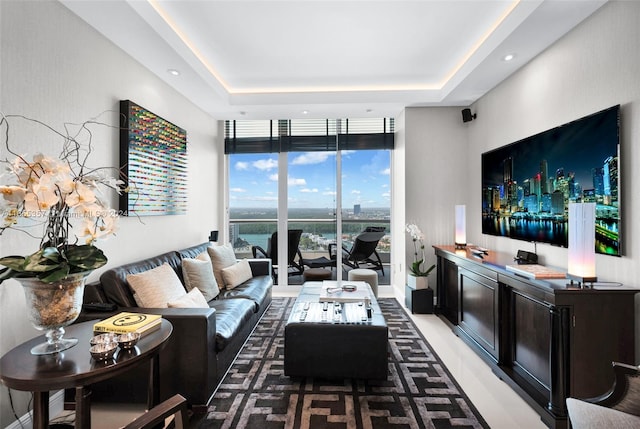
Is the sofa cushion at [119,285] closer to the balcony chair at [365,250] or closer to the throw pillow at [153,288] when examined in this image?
the throw pillow at [153,288]

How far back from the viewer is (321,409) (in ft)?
6.79

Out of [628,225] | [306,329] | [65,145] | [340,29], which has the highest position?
A: [340,29]

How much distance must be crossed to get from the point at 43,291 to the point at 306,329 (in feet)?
5.19

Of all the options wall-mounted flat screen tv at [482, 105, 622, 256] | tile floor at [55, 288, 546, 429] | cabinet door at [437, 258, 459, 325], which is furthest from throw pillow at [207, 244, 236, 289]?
wall-mounted flat screen tv at [482, 105, 622, 256]

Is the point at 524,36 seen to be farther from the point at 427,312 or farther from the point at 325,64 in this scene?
the point at 427,312

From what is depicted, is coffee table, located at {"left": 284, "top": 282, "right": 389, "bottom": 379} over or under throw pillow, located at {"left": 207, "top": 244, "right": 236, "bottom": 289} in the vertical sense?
under

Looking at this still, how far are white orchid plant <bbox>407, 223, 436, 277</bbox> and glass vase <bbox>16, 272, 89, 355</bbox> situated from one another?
3.53 m

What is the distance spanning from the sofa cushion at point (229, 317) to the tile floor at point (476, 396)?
2.08ft

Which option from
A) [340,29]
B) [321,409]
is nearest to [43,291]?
[321,409]

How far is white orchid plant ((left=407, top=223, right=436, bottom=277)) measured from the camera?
158 inches

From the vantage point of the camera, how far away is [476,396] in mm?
2258

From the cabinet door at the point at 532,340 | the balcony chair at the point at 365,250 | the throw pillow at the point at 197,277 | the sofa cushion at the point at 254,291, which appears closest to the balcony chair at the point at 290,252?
the balcony chair at the point at 365,250

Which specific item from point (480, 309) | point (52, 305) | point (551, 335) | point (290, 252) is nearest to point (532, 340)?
point (551, 335)

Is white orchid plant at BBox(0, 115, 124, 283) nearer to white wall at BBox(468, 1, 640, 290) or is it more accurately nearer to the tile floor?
the tile floor
